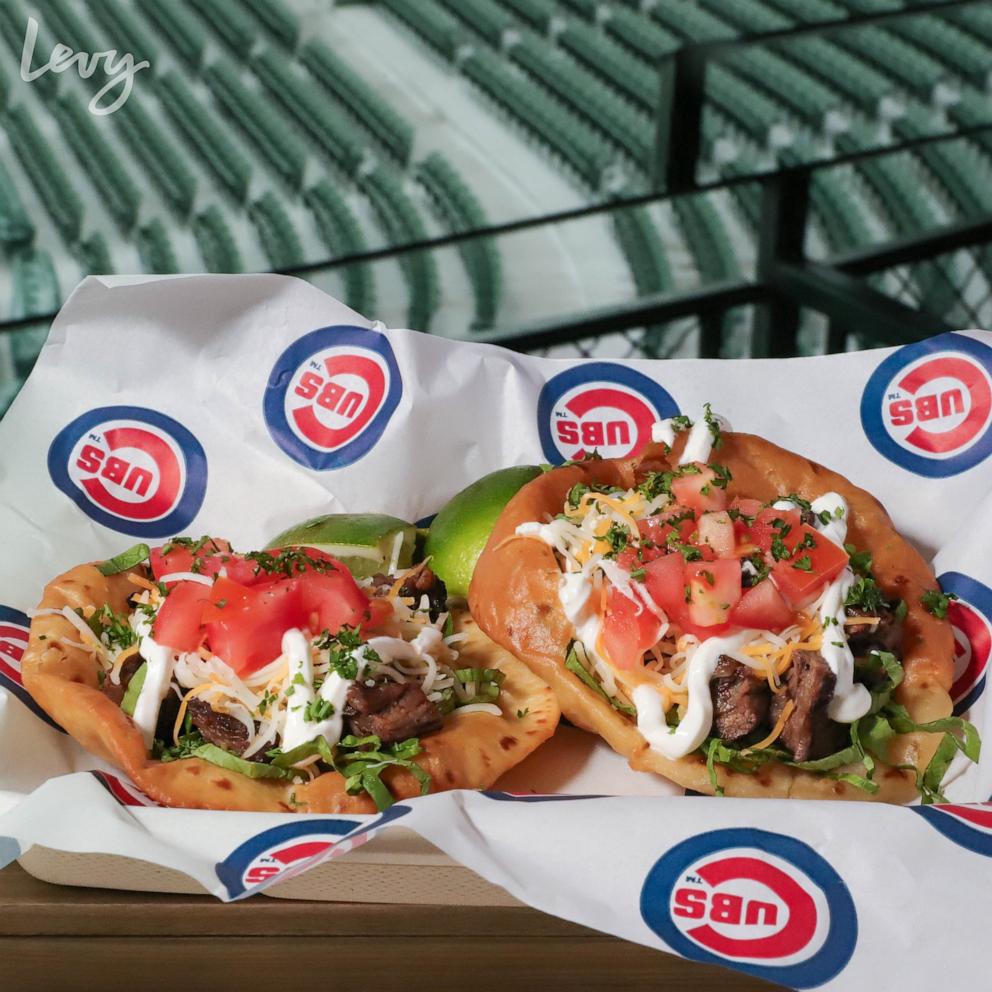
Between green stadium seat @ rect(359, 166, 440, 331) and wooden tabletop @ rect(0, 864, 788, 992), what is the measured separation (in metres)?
5.73

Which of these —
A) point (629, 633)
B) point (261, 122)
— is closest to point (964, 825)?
point (629, 633)

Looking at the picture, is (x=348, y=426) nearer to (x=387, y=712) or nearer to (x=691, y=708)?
(x=387, y=712)

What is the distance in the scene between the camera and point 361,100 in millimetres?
9680

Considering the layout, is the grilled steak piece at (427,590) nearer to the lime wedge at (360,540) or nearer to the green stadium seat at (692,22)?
the lime wedge at (360,540)

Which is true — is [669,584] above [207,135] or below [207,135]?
below

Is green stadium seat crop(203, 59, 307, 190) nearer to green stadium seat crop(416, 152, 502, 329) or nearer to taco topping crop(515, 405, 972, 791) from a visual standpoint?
green stadium seat crop(416, 152, 502, 329)

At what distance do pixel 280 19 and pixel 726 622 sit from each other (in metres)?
8.48

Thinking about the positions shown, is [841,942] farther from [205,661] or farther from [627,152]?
[627,152]

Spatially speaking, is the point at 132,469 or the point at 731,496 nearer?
the point at 731,496

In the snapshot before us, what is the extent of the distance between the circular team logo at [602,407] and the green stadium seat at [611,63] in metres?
6.44

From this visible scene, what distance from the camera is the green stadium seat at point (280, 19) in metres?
9.78

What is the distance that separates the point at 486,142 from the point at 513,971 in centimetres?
822

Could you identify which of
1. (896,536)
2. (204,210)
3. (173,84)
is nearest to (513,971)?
(896,536)

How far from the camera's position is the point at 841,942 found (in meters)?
2.00
